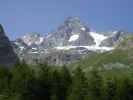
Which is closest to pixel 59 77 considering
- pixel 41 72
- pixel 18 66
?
pixel 41 72

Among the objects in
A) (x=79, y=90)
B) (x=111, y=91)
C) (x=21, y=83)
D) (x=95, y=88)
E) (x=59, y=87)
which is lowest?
(x=111, y=91)

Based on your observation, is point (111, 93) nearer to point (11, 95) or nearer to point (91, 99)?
point (91, 99)

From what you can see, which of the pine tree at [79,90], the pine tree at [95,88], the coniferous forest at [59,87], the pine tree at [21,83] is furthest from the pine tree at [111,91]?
the pine tree at [21,83]

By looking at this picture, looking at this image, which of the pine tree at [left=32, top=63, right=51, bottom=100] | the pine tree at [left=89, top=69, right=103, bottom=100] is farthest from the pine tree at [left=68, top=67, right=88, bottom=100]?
the pine tree at [left=32, top=63, right=51, bottom=100]

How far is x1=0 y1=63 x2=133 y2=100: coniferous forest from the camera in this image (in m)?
128

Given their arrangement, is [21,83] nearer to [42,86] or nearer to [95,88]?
[42,86]

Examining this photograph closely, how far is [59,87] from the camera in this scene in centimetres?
13400

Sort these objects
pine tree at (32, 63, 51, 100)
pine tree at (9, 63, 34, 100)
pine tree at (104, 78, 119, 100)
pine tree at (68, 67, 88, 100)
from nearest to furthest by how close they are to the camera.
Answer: pine tree at (9, 63, 34, 100)
pine tree at (68, 67, 88, 100)
pine tree at (104, 78, 119, 100)
pine tree at (32, 63, 51, 100)

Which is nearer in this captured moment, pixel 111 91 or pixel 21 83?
pixel 21 83

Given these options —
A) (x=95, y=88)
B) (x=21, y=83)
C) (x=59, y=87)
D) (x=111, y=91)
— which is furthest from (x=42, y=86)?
(x=111, y=91)

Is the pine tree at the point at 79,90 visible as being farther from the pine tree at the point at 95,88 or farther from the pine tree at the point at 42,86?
the pine tree at the point at 42,86

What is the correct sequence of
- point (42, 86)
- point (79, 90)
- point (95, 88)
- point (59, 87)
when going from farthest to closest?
point (42, 86) < point (59, 87) < point (95, 88) < point (79, 90)

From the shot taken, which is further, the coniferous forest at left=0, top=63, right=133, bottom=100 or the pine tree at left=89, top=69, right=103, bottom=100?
the coniferous forest at left=0, top=63, right=133, bottom=100

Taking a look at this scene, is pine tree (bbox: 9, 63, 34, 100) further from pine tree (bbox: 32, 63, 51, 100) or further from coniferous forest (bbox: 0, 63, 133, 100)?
pine tree (bbox: 32, 63, 51, 100)
